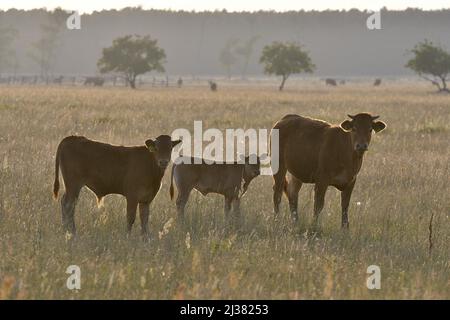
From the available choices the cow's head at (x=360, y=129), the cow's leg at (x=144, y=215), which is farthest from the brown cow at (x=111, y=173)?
the cow's head at (x=360, y=129)

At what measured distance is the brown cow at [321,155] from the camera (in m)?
8.81

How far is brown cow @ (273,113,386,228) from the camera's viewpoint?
28.9 ft

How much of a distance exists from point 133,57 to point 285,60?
16606 millimetres

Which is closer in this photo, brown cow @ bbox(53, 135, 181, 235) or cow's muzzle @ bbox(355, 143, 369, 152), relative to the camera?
brown cow @ bbox(53, 135, 181, 235)

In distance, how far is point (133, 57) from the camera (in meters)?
76.9

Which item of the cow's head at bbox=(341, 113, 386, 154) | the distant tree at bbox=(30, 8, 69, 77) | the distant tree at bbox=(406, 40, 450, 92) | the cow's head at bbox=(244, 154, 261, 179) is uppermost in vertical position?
the distant tree at bbox=(30, 8, 69, 77)

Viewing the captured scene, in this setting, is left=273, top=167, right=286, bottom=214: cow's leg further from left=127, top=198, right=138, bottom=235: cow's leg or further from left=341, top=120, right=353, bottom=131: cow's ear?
left=127, top=198, right=138, bottom=235: cow's leg

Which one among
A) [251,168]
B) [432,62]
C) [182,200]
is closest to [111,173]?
[182,200]

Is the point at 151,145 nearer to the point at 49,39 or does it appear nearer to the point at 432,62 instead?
the point at 432,62

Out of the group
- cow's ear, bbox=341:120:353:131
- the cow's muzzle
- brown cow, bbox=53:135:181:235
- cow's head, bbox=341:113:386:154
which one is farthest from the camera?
cow's ear, bbox=341:120:353:131

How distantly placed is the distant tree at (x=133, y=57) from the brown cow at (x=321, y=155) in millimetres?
67207

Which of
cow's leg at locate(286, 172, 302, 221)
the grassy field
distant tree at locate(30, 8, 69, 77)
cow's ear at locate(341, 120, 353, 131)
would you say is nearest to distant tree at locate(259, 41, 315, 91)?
distant tree at locate(30, 8, 69, 77)

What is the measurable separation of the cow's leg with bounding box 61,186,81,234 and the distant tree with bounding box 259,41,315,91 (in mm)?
66198

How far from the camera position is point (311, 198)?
10773 millimetres
